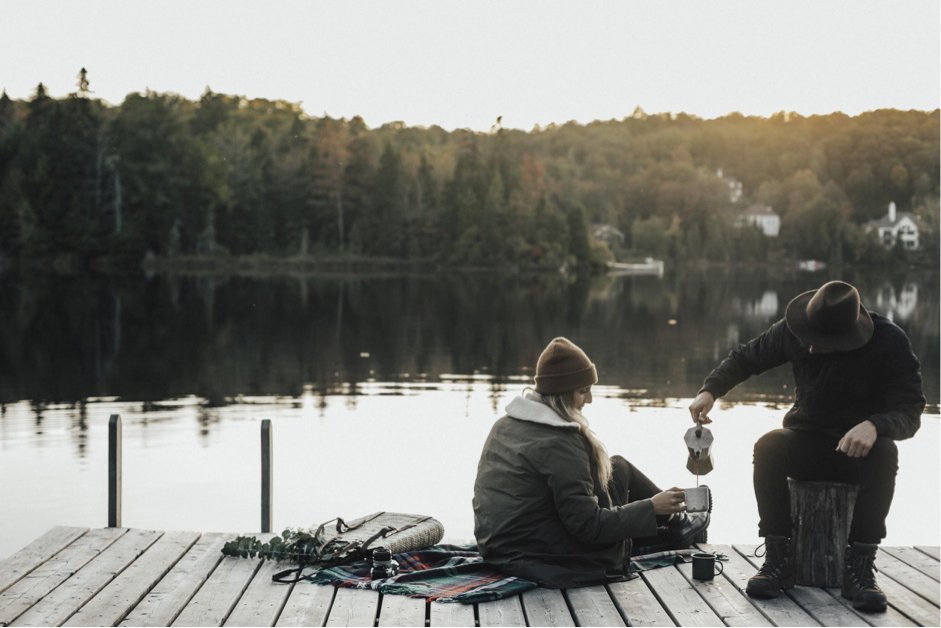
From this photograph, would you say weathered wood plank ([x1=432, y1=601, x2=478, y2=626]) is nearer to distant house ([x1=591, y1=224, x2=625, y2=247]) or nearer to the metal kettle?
the metal kettle

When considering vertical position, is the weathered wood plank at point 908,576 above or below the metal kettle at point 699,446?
below

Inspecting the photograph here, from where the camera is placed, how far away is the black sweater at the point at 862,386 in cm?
543

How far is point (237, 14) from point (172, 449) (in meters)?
4.97

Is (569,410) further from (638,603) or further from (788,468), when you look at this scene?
(788,468)

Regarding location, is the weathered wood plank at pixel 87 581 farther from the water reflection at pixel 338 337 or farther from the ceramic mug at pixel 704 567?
the water reflection at pixel 338 337

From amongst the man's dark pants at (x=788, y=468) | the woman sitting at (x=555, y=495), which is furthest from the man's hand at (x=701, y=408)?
the woman sitting at (x=555, y=495)

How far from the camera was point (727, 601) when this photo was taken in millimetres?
5453

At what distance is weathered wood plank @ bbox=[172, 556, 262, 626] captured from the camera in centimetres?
512

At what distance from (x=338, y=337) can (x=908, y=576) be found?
79.8 feet

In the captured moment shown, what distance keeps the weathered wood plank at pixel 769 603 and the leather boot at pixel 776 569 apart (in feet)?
0.18

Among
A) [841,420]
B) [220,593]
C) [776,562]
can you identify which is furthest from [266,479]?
[841,420]

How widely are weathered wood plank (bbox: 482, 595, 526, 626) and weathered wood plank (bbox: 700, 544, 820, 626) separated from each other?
1.08 metres

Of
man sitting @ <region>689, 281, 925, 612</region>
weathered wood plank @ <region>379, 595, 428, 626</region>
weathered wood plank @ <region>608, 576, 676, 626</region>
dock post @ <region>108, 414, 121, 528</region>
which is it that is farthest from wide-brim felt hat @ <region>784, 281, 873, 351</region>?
dock post @ <region>108, 414, 121, 528</region>

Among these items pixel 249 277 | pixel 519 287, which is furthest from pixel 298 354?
pixel 249 277
